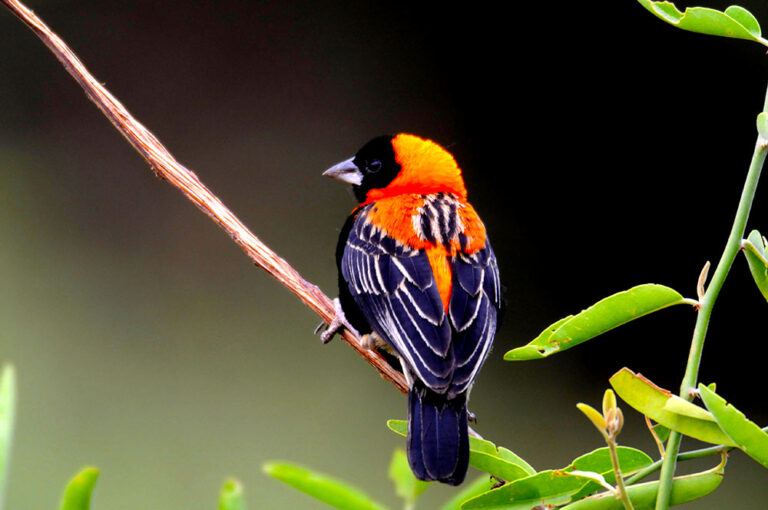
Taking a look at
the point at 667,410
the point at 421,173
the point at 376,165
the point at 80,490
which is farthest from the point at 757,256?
the point at 376,165

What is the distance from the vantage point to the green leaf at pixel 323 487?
2.61ft

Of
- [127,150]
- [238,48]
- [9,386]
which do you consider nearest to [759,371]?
[238,48]

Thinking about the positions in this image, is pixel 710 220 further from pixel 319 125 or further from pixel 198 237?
pixel 198 237

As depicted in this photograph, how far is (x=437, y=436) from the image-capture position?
153 cm

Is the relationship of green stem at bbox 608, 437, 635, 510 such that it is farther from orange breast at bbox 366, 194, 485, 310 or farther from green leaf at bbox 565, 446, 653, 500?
orange breast at bbox 366, 194, 485, 310

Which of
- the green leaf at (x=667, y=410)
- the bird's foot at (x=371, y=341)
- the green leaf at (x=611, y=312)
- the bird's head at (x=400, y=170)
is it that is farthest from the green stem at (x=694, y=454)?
the bird's head at (x=400, y=170)

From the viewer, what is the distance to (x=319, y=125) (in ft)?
17.4

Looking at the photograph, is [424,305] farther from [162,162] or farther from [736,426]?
[736,426]

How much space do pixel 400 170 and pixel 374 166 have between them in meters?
0.11

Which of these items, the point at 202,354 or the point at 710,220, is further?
the point at 202,354

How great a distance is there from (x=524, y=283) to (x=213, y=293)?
71.0 inches

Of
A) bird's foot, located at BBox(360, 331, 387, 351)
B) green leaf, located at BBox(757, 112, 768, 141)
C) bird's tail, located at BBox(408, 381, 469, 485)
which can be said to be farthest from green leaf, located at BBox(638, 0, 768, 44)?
bird's foot, located at BBox(360, 331, 387, 351)

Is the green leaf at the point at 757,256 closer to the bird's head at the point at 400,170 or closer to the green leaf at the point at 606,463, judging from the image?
the green leaf at the point at 606,463

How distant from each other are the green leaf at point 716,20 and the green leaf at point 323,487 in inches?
21.8
